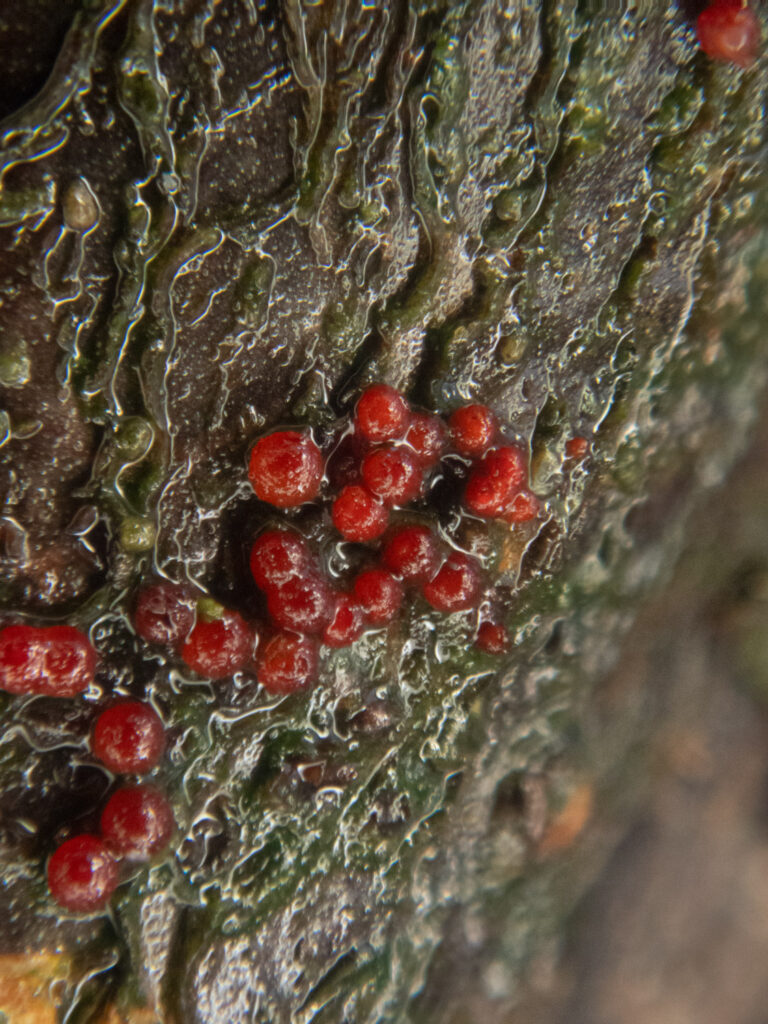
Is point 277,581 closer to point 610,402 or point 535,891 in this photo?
point 610,402

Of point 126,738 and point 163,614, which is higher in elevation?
point 163,614

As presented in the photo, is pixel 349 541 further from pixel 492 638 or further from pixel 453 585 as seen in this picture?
pixel 492 638

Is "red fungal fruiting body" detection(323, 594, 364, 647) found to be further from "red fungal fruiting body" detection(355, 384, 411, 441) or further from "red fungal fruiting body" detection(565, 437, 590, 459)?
"red fungal fruiting body" detection(565, 437, 590, 459)

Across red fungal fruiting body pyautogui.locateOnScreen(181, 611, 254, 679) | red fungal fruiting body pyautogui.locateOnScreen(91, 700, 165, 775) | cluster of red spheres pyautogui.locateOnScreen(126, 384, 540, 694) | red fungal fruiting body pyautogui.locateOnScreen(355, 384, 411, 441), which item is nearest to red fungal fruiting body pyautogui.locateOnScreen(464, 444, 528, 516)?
cluster of red spheres pyautogui.locateOnScreen(126, 384, 540, 694)

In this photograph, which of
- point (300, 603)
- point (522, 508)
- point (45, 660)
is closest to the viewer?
point (45, 660)

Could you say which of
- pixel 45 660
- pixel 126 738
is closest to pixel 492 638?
pixel 126 738

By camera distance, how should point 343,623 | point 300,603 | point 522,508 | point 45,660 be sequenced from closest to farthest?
point 45,660, point 300,603, point 343,623, point 522,508
